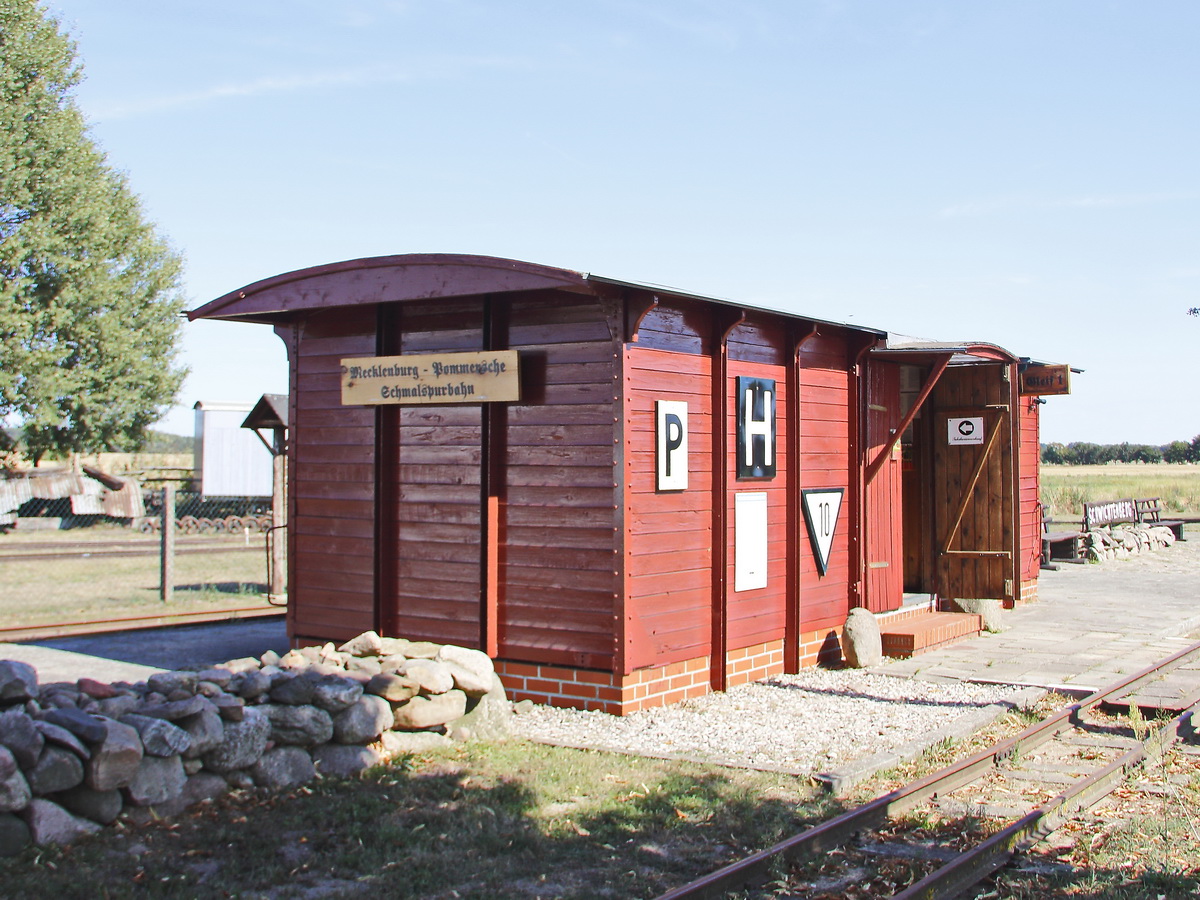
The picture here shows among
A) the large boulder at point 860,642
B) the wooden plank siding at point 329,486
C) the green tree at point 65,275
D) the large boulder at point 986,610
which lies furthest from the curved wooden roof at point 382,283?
the green tree at point 65,275

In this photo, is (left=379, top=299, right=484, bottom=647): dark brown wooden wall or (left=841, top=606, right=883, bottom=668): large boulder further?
(left=841, top=606, right=883, bottom=668): large boulder

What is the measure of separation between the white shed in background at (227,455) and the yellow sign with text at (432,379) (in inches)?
1090

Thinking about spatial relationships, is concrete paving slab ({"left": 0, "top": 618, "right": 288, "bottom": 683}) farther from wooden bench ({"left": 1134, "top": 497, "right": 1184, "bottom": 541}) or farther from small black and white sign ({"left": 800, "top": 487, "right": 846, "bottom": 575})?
wooden bench ({"left": 1134, "top": 497, "right": 1184, "bottom": 541})

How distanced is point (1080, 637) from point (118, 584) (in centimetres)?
1472

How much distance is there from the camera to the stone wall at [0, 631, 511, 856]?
5.67m

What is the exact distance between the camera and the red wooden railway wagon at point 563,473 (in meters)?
8.95

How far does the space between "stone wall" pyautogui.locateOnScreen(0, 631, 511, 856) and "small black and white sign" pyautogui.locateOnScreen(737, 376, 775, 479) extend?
3.16 metres

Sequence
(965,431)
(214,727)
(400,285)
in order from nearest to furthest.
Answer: (214,727) < (400,285) < (965,431)

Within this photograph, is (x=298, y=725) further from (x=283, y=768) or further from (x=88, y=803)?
(x=88, y=803)

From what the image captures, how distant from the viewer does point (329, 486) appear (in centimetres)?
1041

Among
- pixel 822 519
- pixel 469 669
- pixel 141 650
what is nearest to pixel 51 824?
pixel 469 669

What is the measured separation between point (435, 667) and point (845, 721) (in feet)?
10.3

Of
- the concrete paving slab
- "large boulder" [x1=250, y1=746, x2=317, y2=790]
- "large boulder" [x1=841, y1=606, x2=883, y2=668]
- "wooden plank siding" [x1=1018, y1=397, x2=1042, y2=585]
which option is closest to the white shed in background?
the concrete paving slab

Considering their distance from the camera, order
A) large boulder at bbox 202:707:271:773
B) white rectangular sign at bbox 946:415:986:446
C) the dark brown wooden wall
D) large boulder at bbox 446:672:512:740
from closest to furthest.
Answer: large boulder at bbox 202:707:271:773 < large boulder at bbox 446:672:512:740 < the dark brown wooden wall < white rectangular sign at bbox 946:415:986:446
